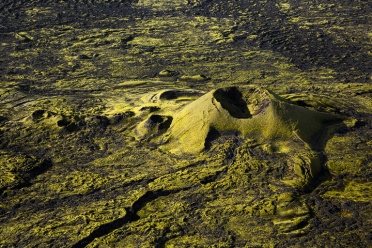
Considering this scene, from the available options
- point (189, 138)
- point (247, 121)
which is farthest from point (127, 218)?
point (247, 121)

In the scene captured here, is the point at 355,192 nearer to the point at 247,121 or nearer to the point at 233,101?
the point at 247,121

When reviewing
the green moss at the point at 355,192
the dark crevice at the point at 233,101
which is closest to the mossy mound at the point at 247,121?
the dark crevice at the point at 233,101

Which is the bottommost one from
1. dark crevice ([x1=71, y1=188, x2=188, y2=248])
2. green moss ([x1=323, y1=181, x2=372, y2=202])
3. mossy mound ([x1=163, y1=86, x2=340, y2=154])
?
green moss ([x1=323, y1=181, x2=372, y2=202])

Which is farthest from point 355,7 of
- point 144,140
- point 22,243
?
point 22,243

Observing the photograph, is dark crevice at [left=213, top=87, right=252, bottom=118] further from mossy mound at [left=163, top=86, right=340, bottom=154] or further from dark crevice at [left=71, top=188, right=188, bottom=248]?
dark crevice at [left=71, top=188, right=188, bottom=248]

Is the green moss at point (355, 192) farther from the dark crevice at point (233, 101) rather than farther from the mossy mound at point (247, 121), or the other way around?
the dark crevice at point (233, 101)

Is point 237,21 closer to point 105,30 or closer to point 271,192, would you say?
point 105,30

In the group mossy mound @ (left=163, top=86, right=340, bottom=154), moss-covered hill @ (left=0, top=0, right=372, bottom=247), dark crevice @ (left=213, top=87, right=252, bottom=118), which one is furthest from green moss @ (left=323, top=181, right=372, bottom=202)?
dark crevice @ (left=213, top=87, right=252, bottom=118)
